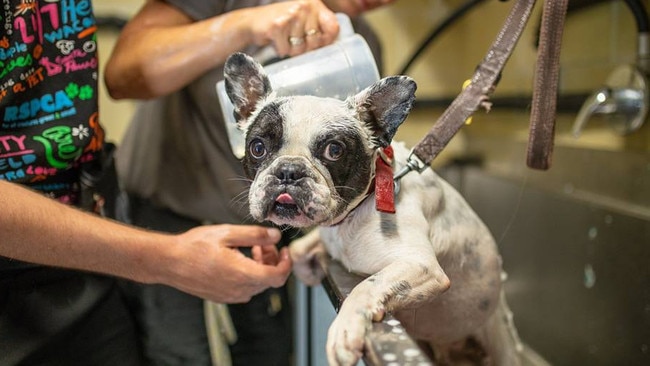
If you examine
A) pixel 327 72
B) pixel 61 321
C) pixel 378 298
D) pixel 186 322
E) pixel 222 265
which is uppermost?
pixel 327 72

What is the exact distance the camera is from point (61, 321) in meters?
0.80

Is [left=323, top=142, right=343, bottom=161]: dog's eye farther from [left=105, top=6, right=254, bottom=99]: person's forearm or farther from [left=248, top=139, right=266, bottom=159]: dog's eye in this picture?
[left=105, top=6, right=254, bottom=99]: person's forearm

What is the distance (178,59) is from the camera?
0.84m

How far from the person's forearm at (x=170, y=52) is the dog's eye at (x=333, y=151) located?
260 millimetres

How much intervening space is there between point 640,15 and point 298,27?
63 cm

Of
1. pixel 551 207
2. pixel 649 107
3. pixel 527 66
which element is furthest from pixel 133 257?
pixel 649 107

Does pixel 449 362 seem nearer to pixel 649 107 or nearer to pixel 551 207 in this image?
pixel 551 207

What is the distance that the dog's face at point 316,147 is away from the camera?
565mm

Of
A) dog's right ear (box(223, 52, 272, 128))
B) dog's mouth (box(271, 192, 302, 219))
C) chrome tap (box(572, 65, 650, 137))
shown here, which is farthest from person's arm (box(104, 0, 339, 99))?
chrome tap (box(572, 65, 650, 137))

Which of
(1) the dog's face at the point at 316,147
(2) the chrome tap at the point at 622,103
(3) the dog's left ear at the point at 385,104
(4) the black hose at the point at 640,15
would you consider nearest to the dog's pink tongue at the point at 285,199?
(1) the dog's face at the point at 316,147

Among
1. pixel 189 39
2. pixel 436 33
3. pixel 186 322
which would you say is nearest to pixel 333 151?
pixel 189 39

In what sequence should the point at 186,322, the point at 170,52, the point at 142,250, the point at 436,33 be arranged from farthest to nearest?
the point at 436,33, the point at 186,322, the point at 170,52, the point at 142,250

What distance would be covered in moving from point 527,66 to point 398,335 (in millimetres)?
381

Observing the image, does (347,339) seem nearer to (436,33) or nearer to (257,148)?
(257,148)
